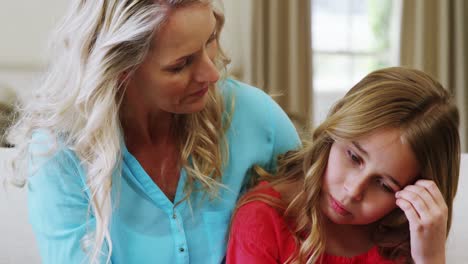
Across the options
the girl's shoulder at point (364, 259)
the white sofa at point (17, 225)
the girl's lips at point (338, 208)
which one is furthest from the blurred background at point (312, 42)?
the girl's lips at point (338, 208)

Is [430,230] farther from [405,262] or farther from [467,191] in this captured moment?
[467,191]

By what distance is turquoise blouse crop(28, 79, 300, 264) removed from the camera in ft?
4.39

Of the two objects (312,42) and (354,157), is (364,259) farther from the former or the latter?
(312,42)

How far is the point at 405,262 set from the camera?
141 centimetres

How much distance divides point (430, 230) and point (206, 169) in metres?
0.48

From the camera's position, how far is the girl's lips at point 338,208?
1262 millimetres

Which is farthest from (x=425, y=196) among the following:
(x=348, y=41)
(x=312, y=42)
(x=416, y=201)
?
(x=348, y=41)

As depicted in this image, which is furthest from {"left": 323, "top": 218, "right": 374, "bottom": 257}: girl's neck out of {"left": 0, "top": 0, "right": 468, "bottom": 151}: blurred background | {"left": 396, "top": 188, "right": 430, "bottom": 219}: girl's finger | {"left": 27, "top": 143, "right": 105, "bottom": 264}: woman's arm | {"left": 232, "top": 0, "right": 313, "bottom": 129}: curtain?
{"left": 232, "top": 0, "right": 313, "bottom": 129}: curtain

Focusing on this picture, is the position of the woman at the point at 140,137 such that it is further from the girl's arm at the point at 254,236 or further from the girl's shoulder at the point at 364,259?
the girl's shoulder at the point at 364,259

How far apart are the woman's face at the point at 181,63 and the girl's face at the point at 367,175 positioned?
29cm

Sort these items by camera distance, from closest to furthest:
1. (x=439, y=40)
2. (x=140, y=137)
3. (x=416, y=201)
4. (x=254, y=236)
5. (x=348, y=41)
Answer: (x=416, y=201)
(x=254, y=236)
(x=140, y=137)
(x=439, y=40)
(x=348, y=41)

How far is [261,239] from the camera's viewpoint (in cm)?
133

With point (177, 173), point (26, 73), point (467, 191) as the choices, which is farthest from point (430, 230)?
point (26, 73)

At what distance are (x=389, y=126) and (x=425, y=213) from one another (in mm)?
177
